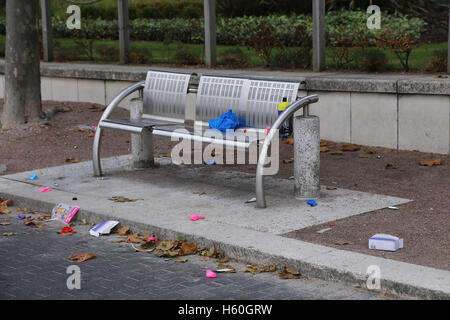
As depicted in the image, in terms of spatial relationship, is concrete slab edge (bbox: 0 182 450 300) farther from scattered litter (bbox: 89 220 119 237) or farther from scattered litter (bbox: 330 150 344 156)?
scattered litter (bbox: 330 150 344 156)

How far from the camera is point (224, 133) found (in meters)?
7.57

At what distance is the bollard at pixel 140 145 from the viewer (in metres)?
8.72

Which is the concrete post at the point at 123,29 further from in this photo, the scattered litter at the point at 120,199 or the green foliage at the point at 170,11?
the scattered litter at the point at 120,199

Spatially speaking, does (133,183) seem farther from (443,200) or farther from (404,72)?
(404,72)

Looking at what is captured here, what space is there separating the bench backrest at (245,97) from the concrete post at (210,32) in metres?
4.45

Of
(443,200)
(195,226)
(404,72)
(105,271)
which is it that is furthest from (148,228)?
(404,72)

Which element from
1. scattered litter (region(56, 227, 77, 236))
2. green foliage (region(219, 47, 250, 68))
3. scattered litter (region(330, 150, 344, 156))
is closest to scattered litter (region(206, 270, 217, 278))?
scattered litter (region(56, 227, 77, 236))

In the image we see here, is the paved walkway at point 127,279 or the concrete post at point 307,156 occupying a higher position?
the concrete post at point 307,156

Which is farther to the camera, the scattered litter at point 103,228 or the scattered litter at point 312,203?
the scattered litter at point 312,203

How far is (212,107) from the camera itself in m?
8.09

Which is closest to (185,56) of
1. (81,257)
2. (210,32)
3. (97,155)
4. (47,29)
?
(210,32)

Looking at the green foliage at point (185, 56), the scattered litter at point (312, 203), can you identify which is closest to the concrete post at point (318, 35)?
the green foliage at point (185, 56)

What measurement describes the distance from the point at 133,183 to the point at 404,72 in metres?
4.28

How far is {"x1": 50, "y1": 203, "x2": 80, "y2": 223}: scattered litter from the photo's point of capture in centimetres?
700
